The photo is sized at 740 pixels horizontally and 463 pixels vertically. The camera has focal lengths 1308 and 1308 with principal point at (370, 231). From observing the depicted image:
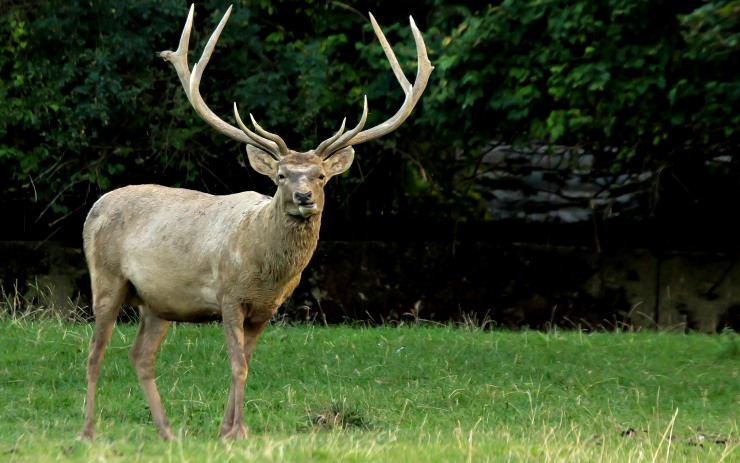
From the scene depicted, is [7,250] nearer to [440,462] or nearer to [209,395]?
[209,395]

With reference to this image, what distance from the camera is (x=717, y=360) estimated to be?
11.2m

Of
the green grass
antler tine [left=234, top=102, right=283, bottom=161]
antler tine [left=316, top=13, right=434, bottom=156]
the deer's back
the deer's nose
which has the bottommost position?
the green grass

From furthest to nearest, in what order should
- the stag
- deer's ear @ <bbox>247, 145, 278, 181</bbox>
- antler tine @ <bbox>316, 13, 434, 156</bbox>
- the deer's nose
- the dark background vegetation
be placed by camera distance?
the dark background vegetation, antler tine @ <bbox>316, 13, 434, 156</bbox>, deer's ear @ <bbox>247, 145, 278, 181</bbox>, the stag, the deer's nose

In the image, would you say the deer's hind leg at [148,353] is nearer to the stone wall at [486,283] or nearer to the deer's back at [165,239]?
the deer's back at [165,239]

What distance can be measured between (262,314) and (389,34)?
650 cm

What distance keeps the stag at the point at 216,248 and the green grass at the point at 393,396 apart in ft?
1.76

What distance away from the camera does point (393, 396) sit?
31.2ft

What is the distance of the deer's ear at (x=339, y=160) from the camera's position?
320 inches

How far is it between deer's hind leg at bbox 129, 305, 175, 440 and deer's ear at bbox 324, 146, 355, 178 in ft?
5.21

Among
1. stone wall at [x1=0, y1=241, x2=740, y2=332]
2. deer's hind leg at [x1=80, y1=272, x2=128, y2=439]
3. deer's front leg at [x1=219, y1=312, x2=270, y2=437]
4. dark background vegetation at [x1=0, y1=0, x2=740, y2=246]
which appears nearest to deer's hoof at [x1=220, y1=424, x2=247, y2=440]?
deer's front leg at [x1=219, y1=312, x2=270, y2=437]

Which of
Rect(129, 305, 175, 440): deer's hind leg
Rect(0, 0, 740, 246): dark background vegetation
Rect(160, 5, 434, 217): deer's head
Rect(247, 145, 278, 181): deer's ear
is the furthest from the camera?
Rect(0, 0, 740, 246): dark background vegetation

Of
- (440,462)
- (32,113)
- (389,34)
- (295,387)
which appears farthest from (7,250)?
(440,462)

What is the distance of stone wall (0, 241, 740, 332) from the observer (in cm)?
1534

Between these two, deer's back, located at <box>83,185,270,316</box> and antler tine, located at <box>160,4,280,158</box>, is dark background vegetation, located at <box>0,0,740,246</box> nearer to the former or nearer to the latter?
antler tine, located at <box>160,4,280,158</box>
